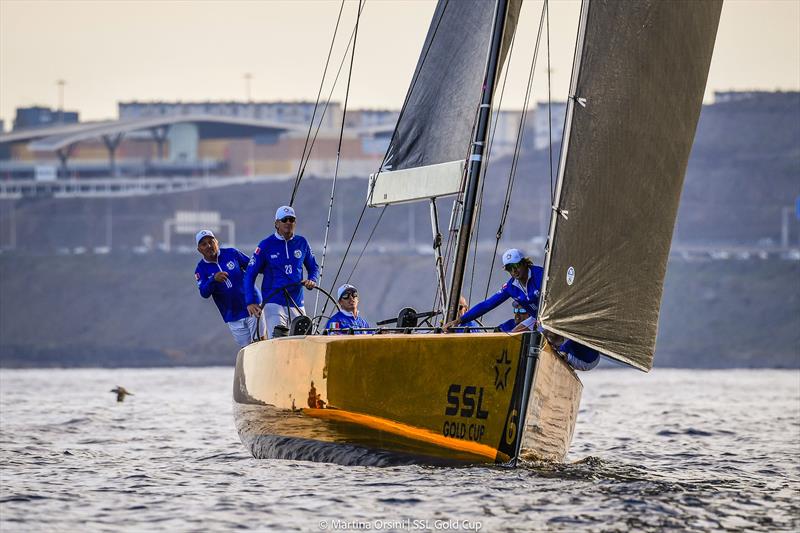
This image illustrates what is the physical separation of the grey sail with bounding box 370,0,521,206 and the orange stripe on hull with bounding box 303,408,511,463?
216 cm

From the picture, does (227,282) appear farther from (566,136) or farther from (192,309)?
(192,309)

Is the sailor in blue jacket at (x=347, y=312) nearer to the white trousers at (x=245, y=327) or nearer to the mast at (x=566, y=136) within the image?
the white trousers at (x=245, y=327)

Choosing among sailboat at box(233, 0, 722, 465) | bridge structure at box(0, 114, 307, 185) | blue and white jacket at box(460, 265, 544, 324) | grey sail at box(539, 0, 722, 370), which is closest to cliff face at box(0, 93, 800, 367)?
bridge structure at box(0, 114, 307, 185)

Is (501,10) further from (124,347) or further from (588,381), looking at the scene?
(124,347)

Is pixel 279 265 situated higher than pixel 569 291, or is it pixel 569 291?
pixel 569 291

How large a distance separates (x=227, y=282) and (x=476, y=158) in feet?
12.9

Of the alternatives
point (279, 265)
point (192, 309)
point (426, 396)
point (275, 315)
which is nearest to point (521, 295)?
point (426, 396)

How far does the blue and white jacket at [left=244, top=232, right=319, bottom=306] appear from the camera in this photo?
14.9 meters

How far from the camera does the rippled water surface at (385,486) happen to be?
1051 cm

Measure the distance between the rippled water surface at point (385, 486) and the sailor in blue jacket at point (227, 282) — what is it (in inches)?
54.0

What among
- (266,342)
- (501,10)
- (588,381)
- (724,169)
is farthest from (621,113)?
(724,169)

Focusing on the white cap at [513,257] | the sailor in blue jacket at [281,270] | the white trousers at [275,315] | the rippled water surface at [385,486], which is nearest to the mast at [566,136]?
the white cap at [513,257]

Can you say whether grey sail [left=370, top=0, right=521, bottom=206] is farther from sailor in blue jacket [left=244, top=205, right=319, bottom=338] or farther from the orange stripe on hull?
the orange stripe on hull

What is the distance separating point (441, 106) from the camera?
13.9m
